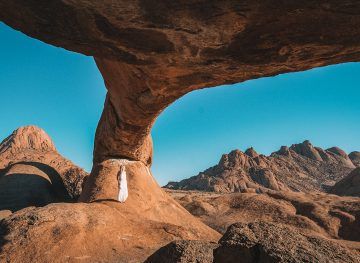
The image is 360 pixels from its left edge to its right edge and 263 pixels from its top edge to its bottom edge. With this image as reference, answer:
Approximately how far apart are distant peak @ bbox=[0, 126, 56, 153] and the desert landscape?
8.30 m

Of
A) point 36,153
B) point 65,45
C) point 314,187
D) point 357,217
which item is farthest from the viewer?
point 314,187

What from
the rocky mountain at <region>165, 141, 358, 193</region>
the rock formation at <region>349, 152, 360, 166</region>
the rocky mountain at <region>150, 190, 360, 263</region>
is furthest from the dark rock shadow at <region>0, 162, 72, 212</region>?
the rock formation at <region>349, 152, 360, 166</region>

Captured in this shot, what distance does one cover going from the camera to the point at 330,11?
3.12 meters

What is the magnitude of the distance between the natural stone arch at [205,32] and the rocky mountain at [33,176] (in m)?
10.5

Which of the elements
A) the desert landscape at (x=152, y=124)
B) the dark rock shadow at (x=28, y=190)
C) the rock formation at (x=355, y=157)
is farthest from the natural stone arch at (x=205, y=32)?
the rock formation at (x=355, y=157)

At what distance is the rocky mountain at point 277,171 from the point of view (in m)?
50.2

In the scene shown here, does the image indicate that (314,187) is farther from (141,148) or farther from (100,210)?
(100,210)

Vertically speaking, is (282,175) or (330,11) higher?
(282,175)

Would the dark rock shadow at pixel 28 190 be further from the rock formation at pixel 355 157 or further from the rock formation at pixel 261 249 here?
the rock formation at pixel 355 157

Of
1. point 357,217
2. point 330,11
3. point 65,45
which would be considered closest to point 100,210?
point 65,45

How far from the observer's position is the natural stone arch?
299 cm

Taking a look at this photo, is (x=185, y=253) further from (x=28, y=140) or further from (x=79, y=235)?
(x=28, y=140)

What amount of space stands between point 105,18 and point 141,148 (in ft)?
31.0

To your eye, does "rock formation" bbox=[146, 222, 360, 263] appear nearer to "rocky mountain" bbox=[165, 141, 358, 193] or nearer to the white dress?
the white dress
